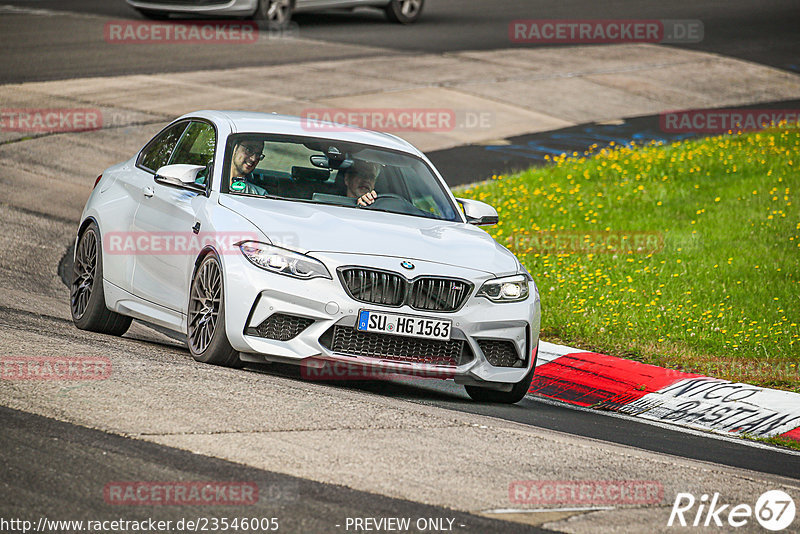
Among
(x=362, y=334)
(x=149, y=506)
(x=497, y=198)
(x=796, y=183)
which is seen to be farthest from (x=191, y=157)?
(x=796, y=183)

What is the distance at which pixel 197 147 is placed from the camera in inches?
346

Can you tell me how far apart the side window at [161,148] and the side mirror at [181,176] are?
→ 0.91m

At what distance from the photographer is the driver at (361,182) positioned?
334 inches

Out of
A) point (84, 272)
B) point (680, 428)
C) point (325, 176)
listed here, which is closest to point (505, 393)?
point (680, 428)

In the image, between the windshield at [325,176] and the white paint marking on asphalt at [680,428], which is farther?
the windshield at [325,176]

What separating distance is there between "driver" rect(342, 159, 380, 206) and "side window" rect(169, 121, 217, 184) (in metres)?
0.95

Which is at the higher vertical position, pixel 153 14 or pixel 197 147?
pixel 197 147

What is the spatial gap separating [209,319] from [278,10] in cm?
1797

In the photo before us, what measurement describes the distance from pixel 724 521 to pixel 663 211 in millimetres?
9356

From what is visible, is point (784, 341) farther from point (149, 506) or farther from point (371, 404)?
point (149, 506)
